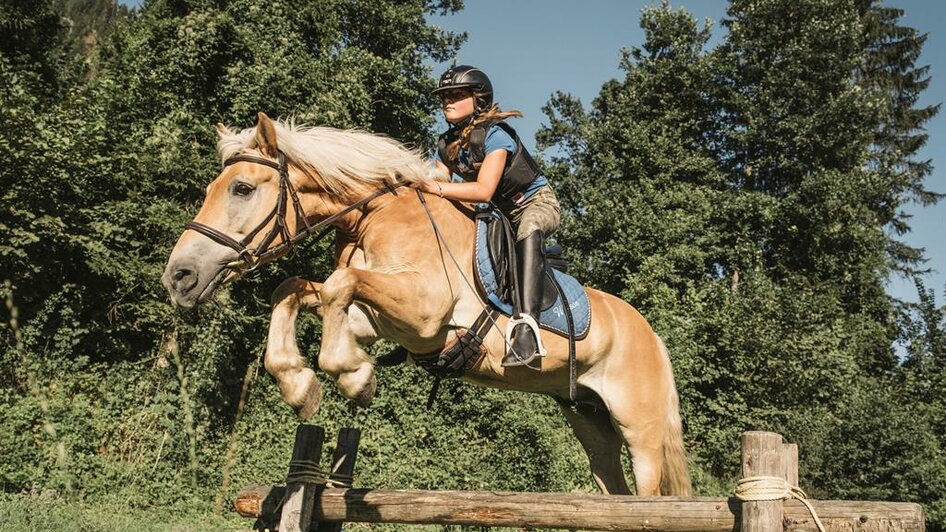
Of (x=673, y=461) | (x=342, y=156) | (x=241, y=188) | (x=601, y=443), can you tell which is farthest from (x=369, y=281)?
(x=673, y=461)

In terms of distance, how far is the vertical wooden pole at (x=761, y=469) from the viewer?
3332mm

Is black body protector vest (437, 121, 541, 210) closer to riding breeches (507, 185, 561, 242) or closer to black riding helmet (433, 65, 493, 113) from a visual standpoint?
riding breeches (507, 185, 561, 242)

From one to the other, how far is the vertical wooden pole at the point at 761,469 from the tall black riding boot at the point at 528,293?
1.30 meters

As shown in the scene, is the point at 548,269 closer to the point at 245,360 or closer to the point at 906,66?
the point at 245,360

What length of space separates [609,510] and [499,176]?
199cm

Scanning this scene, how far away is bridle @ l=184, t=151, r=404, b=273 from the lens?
3695 mm

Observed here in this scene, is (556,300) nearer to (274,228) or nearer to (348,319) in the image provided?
(348,319)

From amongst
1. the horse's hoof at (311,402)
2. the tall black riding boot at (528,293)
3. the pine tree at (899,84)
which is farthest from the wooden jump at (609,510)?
the pine tree at (899,84)

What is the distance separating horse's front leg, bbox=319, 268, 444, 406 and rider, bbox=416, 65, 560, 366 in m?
0.87

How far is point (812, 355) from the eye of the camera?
18172 millimetres

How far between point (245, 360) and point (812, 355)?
1381cm

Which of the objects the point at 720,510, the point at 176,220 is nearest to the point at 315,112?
the point at 176,220

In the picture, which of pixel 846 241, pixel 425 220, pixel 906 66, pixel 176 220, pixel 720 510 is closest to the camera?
pixel 720 510

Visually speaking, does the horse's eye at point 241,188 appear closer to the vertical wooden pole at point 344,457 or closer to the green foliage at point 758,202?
the vertical wooden pole at point 344,457
